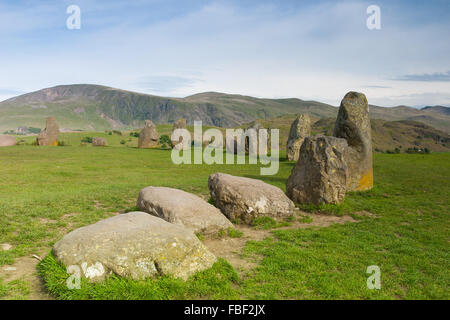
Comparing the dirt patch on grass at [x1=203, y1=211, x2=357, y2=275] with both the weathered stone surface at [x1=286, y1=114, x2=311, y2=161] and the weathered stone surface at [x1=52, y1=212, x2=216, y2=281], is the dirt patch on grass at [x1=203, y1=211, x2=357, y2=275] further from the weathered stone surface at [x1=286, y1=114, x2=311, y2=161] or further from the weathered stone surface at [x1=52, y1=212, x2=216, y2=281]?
the weathered stone surface at [x1=286, y1=114, x2=311, y2=161]

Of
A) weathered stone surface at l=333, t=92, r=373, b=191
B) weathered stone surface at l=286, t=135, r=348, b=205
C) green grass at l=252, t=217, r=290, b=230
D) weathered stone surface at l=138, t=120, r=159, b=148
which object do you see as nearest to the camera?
green grass at l=252, t=217, r=290, b=230

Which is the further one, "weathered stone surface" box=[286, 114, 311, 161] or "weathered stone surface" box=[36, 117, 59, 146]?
"weathered stone surface" box=[36, 117, 59, 146]

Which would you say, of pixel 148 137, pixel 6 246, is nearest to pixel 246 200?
pixel 6 246

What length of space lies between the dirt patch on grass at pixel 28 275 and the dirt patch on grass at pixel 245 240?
385 cm

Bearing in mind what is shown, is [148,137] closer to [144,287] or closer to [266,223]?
[266,223]

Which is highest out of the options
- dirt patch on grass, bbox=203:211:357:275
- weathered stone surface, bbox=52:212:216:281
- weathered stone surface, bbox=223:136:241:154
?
weathered stone surface, bbox=223:136:241:154

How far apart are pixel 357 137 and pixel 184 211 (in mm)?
11181

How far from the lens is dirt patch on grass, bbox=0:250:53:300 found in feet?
19.1

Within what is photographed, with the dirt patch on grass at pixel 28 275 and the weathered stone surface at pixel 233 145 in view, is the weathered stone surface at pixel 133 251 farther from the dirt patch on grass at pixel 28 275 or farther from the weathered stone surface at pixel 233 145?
the weathered stone surface at pixel 233 145

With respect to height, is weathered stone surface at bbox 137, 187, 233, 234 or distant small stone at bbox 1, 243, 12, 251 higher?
weathered stone surface at bbox 137, 187, 233, 234

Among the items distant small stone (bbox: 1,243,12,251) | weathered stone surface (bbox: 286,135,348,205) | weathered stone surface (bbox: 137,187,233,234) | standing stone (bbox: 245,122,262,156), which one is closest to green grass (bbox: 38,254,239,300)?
distant small stone (bbox: 1,243,12,251)

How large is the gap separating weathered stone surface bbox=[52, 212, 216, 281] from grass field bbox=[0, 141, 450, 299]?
8.6 inches
